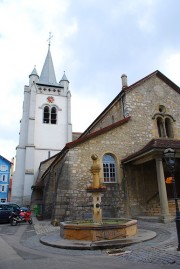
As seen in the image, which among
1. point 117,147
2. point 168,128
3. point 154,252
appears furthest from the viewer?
point 168,128

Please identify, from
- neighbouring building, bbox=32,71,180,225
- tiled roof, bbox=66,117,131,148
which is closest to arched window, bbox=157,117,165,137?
neighbouring building, bbox=32,71,180,225

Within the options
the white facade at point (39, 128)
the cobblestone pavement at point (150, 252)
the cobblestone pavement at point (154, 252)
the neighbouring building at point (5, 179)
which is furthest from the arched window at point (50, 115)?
the cobblestone pavement at point (154, 252)

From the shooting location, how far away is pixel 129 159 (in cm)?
1521

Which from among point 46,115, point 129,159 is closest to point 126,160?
point 129,159

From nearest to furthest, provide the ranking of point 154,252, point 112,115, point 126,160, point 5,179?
point 154,252
point 126,160
point 112,115
point 5,179

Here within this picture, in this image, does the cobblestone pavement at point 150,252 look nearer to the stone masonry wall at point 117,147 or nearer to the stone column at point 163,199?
the stone column at point 163,199

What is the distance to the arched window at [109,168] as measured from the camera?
15.5 m

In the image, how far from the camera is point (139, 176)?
52.3 ft

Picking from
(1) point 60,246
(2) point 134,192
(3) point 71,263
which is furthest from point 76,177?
(3) point 71,263

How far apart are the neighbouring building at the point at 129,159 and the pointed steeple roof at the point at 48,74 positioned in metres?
23.4

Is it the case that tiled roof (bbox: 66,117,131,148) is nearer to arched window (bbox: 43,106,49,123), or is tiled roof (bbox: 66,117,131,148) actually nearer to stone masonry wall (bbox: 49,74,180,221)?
stone masonry wall (bbox: 49,74,180,221)

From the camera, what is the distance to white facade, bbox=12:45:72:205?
99.6ft

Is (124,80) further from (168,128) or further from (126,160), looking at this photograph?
(126,160)

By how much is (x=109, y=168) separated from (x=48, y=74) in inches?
1224
